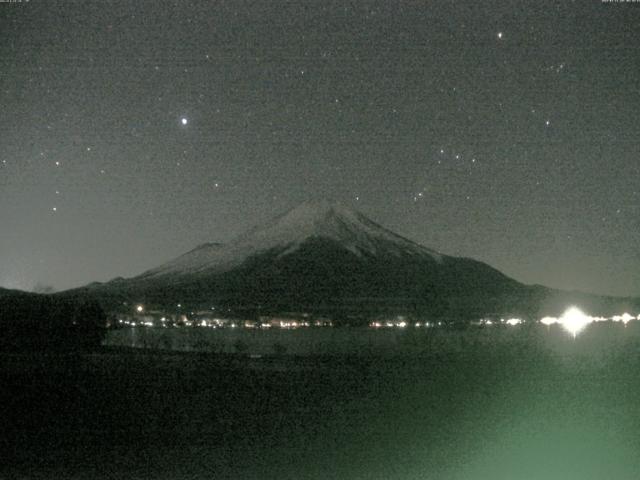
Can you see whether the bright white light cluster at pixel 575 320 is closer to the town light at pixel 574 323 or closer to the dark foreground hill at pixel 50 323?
the town light at pixel 574 323

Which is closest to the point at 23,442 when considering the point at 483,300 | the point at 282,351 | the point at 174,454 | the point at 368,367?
the point at 174,454

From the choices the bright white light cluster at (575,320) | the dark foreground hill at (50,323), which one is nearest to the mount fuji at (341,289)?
the bright white light cluster at (575,320)

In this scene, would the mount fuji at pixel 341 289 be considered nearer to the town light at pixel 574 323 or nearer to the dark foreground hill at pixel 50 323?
the town light at pixel 574 323

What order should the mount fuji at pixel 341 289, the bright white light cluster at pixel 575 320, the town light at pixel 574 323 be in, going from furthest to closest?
1. the mount fuji at pixel 341 289
2. the bright white light cluster at pixel 575 320
3. the town light at pixel 574 323

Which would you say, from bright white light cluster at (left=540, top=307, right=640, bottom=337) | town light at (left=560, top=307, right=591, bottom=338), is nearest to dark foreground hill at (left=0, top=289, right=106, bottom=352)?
town light at (left=560, top=307, right=591, bottom=338)

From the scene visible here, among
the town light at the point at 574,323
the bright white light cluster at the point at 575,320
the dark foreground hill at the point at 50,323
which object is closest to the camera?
the dark foreground hill at the point at 50,323

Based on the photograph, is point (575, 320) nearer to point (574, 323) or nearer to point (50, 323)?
point (574, 323)

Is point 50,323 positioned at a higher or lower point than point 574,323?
higher

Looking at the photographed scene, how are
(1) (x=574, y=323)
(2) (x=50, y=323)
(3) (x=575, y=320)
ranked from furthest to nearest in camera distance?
(3) (x=575, y=320) < (1) (x=574, y=323) < (2) (x=50, y=323)

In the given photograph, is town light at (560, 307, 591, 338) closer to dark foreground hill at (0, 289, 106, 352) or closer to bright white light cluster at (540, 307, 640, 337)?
bright white light cluster at (540, 307, 640, 337)

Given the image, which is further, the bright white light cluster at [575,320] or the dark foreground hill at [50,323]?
the bright white light cluster at [575,320]

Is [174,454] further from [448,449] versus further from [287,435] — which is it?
[448,449]

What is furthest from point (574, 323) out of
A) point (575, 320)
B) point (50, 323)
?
point (50, 323)
